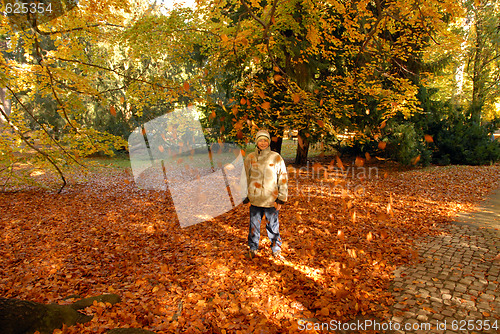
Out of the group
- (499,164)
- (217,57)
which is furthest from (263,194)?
(499,164)

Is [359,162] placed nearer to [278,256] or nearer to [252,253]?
[278,256]

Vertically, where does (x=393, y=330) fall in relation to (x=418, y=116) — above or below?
below

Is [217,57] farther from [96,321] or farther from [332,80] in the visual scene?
[96,321]

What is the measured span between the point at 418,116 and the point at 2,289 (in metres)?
15.4

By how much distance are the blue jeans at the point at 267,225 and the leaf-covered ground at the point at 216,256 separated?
313mm

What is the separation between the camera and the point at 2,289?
3807mm

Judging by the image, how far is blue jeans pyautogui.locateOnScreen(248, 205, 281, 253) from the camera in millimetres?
4590

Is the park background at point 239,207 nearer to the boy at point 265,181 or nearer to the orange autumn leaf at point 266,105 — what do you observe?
the orange autumn leaf at point 266,105

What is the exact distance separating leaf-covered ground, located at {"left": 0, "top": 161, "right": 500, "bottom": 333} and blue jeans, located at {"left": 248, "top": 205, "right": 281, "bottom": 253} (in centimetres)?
31

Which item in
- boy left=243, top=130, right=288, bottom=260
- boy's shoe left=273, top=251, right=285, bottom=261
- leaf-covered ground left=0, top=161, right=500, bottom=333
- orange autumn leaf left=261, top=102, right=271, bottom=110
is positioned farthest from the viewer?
orange autumn leaf left=261, top=102, right=271, bottom=110

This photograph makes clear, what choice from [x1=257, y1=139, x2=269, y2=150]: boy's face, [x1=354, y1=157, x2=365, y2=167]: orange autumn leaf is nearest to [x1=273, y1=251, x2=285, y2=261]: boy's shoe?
[x1=257, y1=139, x2=269, y2=150]: boy's face

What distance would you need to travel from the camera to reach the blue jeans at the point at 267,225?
4.59m

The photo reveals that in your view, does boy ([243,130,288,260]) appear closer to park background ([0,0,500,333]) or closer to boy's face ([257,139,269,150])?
boy's face ([257,139,269,150])

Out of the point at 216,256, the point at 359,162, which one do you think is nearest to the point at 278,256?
the point at 216,256
